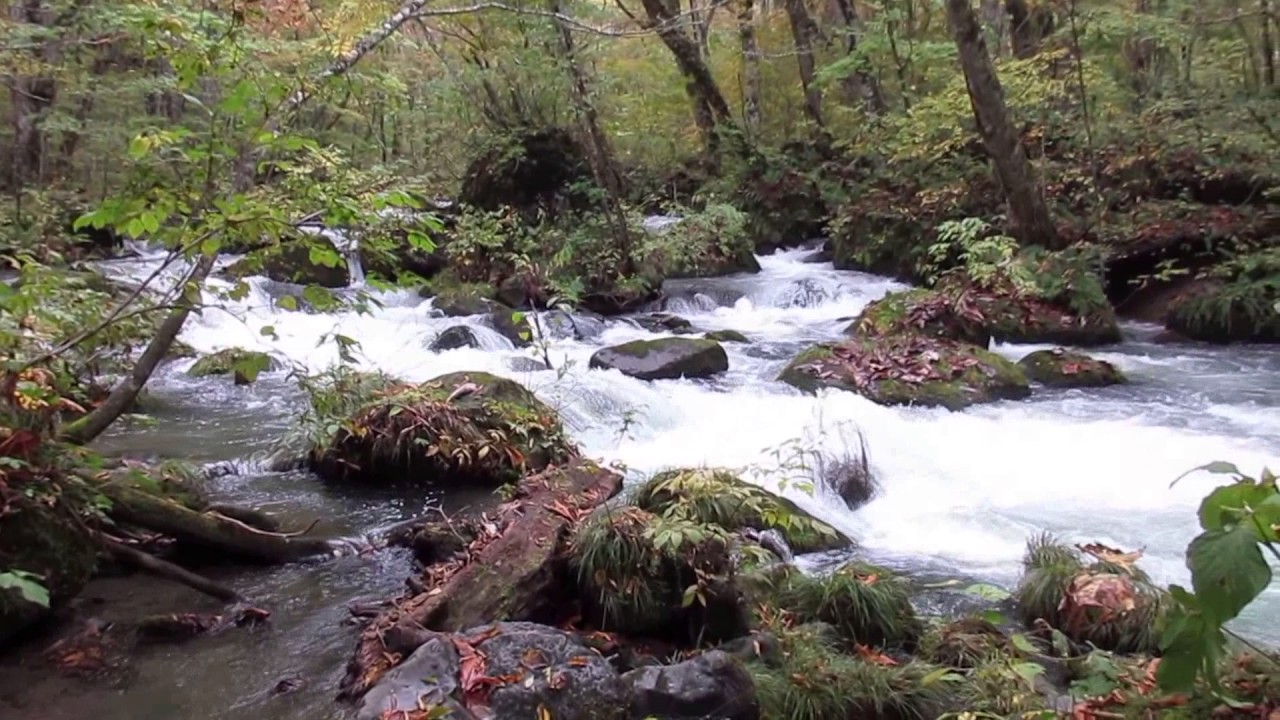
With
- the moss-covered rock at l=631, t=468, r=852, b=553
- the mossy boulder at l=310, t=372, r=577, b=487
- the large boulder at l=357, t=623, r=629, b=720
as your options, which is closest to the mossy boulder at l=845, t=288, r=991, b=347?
the mossy boulder at l=310, t=372, r=577, b=487

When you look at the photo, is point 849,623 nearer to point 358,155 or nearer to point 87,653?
point 87,653

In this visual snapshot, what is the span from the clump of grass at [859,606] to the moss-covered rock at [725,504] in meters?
0.45

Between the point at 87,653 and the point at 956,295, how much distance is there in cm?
1090

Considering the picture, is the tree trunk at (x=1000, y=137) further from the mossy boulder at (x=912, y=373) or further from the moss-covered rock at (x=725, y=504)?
the moss-covered rock at (x=725, y=504)

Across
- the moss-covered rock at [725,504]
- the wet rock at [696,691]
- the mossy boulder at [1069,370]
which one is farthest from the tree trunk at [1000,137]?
the wet rock at [696,691]

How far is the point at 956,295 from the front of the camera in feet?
41.4

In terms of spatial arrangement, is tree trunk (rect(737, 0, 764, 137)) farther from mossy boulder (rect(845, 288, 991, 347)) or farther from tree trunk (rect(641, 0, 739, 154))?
mossy boulder (rect(845, 288, 991, 347))

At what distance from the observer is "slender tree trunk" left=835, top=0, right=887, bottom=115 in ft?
65.4

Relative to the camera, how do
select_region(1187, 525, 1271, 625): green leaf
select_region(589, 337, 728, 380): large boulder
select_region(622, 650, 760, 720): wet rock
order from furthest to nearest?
select_region(589, 337, 728, 380): large boulder < select_region(622, 650, 760, 720): wet rock < select_region(1187, 525, 1271, 625): green leaf

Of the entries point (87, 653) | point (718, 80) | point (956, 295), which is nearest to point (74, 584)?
point (87, 653)

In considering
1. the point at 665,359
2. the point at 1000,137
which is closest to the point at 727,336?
the point at 665,359

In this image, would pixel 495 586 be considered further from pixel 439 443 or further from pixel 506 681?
pixel 439 443

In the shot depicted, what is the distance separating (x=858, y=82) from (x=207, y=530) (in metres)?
18.6

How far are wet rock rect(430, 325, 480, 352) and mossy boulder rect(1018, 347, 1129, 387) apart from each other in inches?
257
